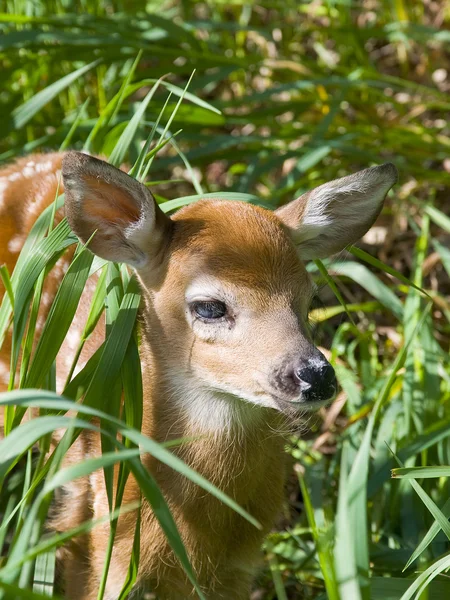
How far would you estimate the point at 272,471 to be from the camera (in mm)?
3154

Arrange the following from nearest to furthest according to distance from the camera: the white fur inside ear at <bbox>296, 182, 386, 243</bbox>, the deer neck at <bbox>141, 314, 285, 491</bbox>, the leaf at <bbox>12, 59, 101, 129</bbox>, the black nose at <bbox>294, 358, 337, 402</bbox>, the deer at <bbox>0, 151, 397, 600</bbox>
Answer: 1. the black nose at <bbox>294, 358, 337, 402</bbox>
2. the deer at <bbox>0, 151, 397, 600</bbox>
3. the deer neck at <bbox>141, 314, 285, 491</bbox>
4. the white fur inside ear at <bbox>296, 182, 386, 243</bbox>
5. the leaf at <bbox>12, 59, 101, 129</bbox>

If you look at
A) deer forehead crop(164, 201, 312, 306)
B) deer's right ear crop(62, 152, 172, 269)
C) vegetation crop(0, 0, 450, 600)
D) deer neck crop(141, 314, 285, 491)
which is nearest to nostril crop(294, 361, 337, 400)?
vegetation crop(0, 0, 450, 600)

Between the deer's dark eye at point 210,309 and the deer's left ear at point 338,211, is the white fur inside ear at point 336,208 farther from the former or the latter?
the deer's dark eye at point 210,309

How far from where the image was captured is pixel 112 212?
2975 mm

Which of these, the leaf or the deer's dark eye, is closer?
the deer's dark eye

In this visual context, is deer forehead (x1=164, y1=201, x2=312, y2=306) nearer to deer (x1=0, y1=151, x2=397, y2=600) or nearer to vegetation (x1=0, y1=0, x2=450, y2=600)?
deer (x1=0, y1=151, x2=397, y2=600)

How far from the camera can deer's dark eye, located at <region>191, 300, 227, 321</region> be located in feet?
9.13

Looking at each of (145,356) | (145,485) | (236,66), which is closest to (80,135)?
(236,66)

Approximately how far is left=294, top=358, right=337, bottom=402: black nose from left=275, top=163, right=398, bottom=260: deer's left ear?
2.32 feet

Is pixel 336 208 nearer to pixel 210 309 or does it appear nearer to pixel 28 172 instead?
pixel 210 309

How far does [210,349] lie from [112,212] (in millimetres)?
522

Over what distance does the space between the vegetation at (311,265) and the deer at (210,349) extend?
110mm

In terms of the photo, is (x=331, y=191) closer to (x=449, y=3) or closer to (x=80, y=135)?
(x=80, y=135)

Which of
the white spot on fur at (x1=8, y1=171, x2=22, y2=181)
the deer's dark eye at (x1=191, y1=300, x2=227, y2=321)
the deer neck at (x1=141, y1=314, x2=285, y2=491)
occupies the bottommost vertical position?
the deer neck at (x1=141, y1=314, x2=285, y2=491)
